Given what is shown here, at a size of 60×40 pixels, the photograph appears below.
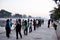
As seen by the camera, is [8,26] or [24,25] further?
[24,25]

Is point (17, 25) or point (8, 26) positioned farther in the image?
point (8, 26)

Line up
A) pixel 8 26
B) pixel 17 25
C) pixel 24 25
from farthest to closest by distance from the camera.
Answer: pixel 24 25
pixel 8 26
pixel 17 25

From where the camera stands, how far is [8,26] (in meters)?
14.8

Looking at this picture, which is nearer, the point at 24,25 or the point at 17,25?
the point at 17,25

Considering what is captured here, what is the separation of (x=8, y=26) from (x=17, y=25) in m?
1.70

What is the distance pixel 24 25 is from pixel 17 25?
2.46m

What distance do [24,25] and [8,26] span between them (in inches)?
62.9

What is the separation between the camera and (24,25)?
1573 centimetres

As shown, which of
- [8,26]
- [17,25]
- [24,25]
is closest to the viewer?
[17,25]

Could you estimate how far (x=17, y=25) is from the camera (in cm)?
1332
